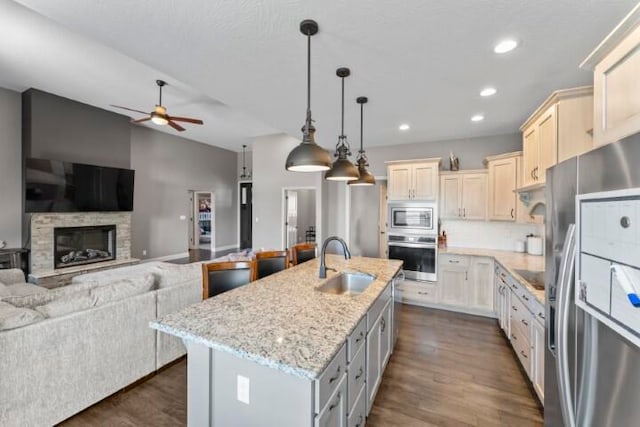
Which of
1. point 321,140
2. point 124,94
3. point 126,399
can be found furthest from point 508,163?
point 124,94

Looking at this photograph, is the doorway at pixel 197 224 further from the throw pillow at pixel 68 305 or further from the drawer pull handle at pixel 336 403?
the drawer pull handle at pixel 336 403

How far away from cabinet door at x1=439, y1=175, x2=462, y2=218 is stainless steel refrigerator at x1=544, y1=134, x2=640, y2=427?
2.97m

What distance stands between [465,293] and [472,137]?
101 inches

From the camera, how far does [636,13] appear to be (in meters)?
1.05

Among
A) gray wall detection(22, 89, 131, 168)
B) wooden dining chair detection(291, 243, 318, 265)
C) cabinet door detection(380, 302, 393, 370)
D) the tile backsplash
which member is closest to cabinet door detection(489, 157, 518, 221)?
the tile backsplash

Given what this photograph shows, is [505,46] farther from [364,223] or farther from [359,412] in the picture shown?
[364,223]

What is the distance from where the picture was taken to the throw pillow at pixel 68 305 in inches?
72.0

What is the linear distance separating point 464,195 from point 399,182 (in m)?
1.01

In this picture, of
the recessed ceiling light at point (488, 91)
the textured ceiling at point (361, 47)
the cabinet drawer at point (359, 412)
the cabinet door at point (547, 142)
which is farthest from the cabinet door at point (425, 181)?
the cabinet drawer at point (359, 412)

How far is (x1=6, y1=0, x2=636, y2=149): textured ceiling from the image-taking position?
5.55 ft

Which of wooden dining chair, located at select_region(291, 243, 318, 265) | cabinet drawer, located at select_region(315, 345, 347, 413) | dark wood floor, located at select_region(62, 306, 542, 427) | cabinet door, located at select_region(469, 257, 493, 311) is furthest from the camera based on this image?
cabinet door, located at select_region(469, 257, 493, 311)

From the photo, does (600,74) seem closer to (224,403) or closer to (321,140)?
(224,403)

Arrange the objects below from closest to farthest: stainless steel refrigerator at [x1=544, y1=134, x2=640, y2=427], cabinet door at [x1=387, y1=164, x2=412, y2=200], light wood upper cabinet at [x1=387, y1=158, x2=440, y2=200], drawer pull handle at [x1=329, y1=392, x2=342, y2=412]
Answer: stainless steel refrigerator at [x1=544, y1=134, x2=640, y2=427]
drawer pull handle at [x1=329, y1=392, x2=342, y2=412]
light wood upper cabinet at [x1=387, y1=158, x2=440, y2=200]
cabinet door at [x1=387, y1=164, x2=412, y2=200]

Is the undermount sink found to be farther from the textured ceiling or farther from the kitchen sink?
the textured ceiling
